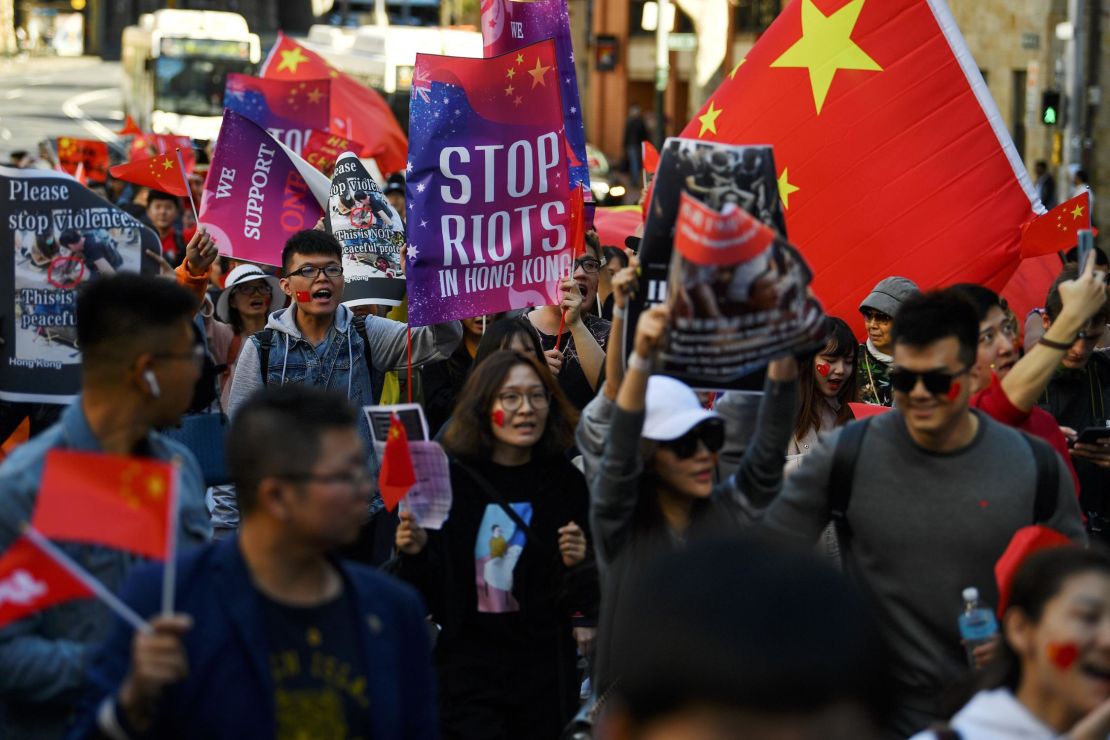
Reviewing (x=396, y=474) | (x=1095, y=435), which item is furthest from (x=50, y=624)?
(x=1095, y=435)

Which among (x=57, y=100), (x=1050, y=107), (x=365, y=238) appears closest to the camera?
(x=365, y=238)

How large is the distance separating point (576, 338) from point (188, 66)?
3037 centimetres

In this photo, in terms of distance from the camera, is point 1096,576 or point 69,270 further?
point 69,270

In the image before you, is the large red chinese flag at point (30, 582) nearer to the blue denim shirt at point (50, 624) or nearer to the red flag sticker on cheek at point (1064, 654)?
the blue denim shirt at point (50, 624)

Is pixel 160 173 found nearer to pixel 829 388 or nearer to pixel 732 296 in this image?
pixel 829 388

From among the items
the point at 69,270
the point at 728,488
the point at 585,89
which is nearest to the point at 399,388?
the point at 69,270

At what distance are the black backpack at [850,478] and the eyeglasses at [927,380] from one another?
0.15 metres

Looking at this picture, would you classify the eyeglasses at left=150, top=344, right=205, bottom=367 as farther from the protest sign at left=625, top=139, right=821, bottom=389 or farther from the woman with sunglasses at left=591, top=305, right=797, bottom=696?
the protest sign at left=625, top=139, right=821, bottom=389

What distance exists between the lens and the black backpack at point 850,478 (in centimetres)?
425

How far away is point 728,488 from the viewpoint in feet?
15.5

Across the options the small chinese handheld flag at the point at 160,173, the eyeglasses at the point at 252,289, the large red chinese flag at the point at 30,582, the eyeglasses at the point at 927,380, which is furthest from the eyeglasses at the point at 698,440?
the small chinese handheld flag at the point at 160,173

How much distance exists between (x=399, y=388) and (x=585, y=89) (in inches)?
1792

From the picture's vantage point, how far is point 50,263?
19.6 feet

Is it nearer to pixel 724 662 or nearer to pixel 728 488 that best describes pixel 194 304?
pixel 728 488
